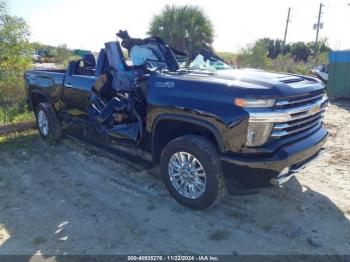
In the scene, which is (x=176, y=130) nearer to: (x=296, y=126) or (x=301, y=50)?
(x=296, y=126)

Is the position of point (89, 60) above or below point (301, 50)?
above

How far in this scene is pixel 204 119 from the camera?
362 centimetres

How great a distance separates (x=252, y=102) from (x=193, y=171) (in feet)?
3.43

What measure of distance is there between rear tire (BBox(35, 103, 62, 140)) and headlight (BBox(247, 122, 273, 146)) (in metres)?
4.30

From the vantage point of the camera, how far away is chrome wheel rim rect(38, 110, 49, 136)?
6738mm

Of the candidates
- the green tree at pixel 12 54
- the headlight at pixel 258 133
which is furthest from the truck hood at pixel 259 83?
the green tree at pixel 12 54

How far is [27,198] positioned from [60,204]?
0.51 metres

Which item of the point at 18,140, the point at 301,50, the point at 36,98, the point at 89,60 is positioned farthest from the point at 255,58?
the point at 301,50

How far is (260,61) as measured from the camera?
67.0ft

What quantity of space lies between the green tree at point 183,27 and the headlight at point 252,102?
1528 cm

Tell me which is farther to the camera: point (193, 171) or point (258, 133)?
point (193, 171)

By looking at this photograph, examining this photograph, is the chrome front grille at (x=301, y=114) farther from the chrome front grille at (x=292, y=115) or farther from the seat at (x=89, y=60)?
the seat at (x=89, y=60)

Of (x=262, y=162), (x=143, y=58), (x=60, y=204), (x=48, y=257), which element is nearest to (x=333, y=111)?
(x=143, y=58)

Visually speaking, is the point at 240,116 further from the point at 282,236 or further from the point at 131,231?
the point at 131,231
